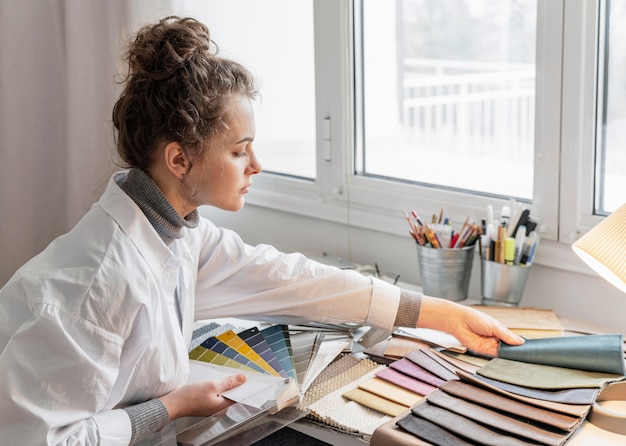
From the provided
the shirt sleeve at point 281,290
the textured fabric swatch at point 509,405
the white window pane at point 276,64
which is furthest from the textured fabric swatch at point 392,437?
the white window pane at point 276,64

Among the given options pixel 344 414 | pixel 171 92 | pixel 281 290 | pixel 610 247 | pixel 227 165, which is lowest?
pixel 344 414

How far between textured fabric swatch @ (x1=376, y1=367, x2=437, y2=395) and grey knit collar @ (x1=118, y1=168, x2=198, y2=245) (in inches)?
15.3

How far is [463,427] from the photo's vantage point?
3.49ft

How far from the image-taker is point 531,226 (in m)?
1.54

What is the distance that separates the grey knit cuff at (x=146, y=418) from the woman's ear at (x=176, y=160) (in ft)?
1.08

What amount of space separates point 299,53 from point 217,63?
2.78ft

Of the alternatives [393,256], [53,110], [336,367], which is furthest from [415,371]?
[53,110]

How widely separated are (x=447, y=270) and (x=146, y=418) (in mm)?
692

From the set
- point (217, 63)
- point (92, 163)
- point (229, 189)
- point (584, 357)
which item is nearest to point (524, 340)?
point (584, 357)

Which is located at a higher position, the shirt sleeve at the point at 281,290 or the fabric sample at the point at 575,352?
the shirt sleeve at the point at 281,290

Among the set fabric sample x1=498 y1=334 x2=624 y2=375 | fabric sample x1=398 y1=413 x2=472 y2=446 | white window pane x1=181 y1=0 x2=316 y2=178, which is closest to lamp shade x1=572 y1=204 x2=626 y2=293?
fabric sample x1=498 y1=334 x2=624 y2=375

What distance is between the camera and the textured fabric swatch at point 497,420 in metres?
1.04

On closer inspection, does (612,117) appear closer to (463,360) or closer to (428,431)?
(463,360)

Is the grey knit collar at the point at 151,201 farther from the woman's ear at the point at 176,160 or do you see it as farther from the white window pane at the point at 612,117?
the white window pane at the point at 612,117
